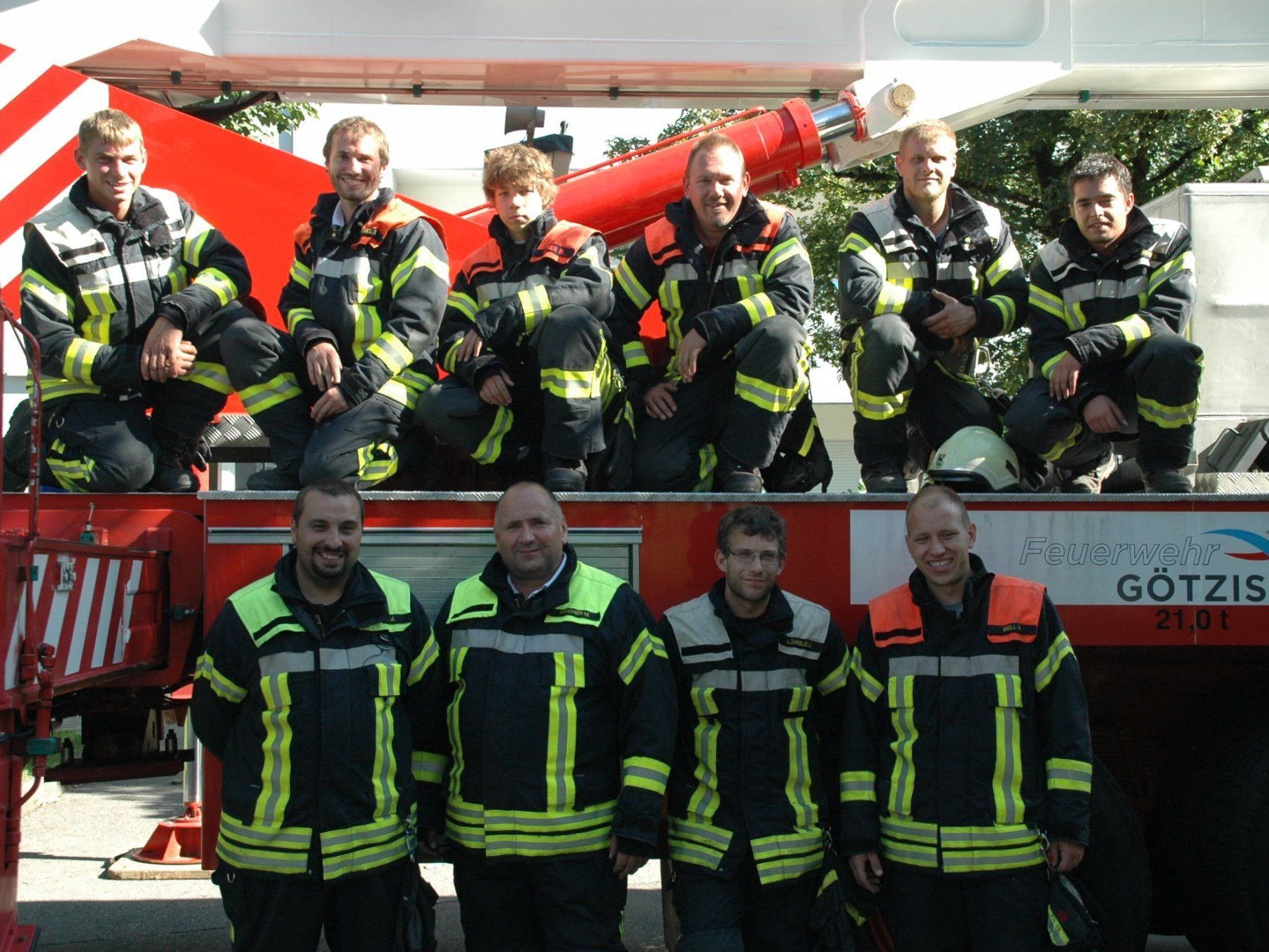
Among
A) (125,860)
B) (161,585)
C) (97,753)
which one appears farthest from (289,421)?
(125,860)

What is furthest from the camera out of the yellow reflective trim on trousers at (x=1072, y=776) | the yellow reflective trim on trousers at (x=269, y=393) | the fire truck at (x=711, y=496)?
the yellow reflective trim on trousers at (x=269, y=393)

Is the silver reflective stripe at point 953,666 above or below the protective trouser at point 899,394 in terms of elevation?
below

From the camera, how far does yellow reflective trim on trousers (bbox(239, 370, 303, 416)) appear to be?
4.11 m

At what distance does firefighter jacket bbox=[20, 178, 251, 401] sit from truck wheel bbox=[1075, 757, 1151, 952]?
9.96 feet

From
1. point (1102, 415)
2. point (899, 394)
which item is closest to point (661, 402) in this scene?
point (899, 394)

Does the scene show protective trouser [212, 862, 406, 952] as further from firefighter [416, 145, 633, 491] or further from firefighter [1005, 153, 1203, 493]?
firefighter [1005, 153, 1203, 493]

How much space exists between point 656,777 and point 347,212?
2098mm

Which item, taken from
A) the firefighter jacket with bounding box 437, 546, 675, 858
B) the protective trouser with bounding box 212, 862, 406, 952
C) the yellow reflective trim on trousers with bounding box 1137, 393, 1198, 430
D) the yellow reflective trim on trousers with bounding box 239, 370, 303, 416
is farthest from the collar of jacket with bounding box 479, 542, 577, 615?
the yellow reflective trim on trousers with bounding box 1137, 393, 1198, 430

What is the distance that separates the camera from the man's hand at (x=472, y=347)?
4.14 meters

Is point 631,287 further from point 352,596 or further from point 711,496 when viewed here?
point 352,596

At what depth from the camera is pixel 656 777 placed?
3.37 metres

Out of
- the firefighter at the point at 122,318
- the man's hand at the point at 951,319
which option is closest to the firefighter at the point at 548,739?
the firefighter at the point at 122,318

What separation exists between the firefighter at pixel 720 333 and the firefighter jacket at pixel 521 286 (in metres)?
0.20

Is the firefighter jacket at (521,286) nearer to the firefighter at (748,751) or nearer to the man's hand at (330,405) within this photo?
the man's hand at (330,405)
